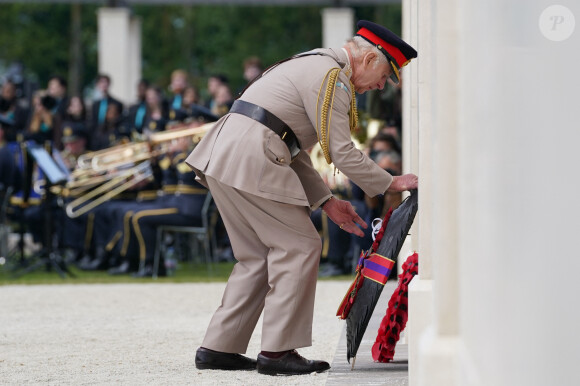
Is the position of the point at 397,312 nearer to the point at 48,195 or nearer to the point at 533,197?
the point at 533,197

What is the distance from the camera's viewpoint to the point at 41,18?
3900cm

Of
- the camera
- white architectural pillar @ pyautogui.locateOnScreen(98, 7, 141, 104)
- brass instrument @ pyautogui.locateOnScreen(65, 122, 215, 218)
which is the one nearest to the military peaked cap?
brass instrument @ pyautogui.locateOnScreen(65, 122, 215, 218)

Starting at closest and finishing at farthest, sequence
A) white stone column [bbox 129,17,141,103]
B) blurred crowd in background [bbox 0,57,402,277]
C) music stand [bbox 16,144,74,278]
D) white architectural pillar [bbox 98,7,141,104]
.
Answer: music stand [bbox 16,144,74,278], blurred crowd in background [bbox 0,57,402,277], white architectural pillar [bbox 98,7,141,104], white stone column [bbox 129,17,141,103]

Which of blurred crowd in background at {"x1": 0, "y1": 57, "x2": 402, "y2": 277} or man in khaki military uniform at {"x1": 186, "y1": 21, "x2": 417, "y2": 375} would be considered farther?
blurred crowd in background at {"x1": 0, "y1": 57, "x2": 402, "y2": 277}

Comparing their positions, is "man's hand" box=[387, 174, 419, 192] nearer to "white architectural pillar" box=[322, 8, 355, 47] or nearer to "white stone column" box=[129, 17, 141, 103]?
"white architectural pillar" box=[322, 8, 355, 47]

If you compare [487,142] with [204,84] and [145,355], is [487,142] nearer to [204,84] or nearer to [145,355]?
[145,355]

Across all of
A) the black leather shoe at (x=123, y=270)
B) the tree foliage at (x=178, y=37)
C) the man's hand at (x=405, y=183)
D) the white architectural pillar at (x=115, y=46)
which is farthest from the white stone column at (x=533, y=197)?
the tree foliage at (x=178, y=37)

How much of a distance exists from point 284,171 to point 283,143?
13 centimetres

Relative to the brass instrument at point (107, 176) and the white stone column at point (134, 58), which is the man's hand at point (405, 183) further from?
the white stone column at point (134, 58)

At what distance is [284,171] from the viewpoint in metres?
5.64

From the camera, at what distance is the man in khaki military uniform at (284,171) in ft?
18.1

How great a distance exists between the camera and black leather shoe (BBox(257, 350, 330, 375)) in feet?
18.7

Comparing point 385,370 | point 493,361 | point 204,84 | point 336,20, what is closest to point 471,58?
point 493,361

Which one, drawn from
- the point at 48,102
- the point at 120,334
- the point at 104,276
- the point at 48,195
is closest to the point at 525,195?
the point at 120,334
